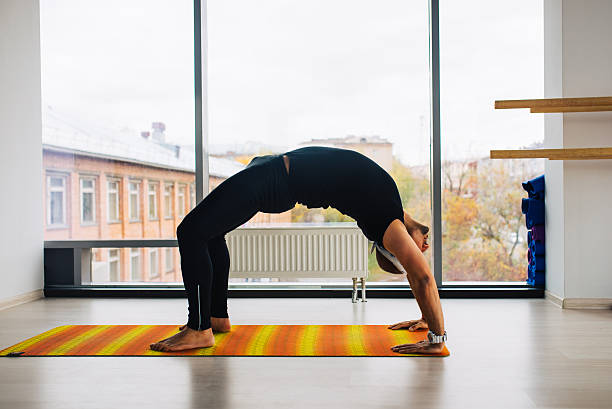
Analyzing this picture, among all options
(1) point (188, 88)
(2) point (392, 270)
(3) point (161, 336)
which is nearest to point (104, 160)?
(1) point (188, 88)

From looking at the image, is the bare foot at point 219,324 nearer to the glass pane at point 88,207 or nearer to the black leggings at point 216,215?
the black leggings at point 216,215

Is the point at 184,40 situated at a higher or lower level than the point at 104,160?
higher

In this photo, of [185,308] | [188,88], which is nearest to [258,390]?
[185,308]

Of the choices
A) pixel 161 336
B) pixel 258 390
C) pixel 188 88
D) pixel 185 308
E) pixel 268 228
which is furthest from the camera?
pixel 188 88

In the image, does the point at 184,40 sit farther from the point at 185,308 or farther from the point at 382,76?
the point at 185,308

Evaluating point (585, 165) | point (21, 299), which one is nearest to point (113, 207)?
point (21, 299)

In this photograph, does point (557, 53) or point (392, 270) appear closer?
point (392, 270)

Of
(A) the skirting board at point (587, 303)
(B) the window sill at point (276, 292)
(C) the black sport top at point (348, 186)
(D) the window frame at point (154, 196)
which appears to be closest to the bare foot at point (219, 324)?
(C) the black sport top at point (348, 186)

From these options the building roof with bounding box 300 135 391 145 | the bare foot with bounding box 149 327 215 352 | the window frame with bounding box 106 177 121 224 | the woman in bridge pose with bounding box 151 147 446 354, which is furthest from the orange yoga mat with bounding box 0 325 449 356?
the building roof with bounding box 300 135 391 145

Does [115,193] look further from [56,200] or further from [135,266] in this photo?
[135,266]

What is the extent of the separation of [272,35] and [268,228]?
4.54 feet

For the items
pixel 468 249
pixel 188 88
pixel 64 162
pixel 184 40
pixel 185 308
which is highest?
pixel 184 40

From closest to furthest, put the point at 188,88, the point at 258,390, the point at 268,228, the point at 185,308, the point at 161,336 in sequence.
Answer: the point at 258,390, the point at 161,336, the point at 185,308, the point at 268,228, the point at 188,88

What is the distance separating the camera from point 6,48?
12.9 ft
